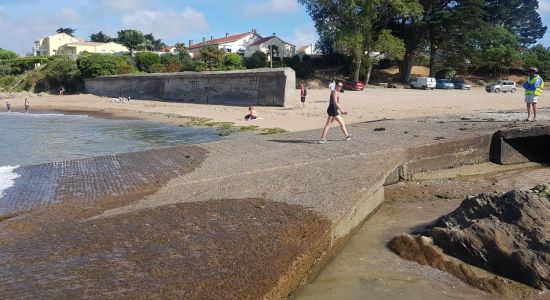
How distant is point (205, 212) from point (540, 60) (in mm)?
68416

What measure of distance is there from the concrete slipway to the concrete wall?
683 inches

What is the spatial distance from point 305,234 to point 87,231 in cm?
225

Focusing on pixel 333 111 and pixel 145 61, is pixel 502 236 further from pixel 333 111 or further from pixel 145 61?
pixel 145 61

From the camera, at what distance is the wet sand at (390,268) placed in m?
4.72

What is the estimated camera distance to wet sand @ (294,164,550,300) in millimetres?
4719

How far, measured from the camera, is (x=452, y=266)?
17.0ft

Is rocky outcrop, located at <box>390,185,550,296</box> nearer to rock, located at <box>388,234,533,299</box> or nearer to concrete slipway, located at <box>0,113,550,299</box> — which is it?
rock, located at <box>388,234,533,299</box>

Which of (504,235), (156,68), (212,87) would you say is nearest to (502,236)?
(504,235)

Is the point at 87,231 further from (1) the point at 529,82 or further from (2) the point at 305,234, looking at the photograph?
(1) the point at 529,82

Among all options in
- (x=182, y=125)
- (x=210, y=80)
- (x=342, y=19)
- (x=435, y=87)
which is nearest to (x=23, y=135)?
(x=182, y=125)

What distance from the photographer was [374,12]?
49844 mm

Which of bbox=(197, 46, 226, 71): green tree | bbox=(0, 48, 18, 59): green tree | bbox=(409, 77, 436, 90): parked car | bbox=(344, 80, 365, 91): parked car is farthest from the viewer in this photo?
bbox=(0, 48, 18, 59): green tree

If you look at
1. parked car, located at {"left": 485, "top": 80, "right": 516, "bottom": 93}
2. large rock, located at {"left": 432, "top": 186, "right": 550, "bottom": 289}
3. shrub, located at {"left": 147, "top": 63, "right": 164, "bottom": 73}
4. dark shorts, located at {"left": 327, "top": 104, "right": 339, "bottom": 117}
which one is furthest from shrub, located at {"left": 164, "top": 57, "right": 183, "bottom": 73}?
large rock, located at {"left": 432, "top": 186, "right": 550, "bottom": 289}

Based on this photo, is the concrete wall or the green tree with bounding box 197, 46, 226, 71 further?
the green tree with bounding box 197, 46, 226, 71
